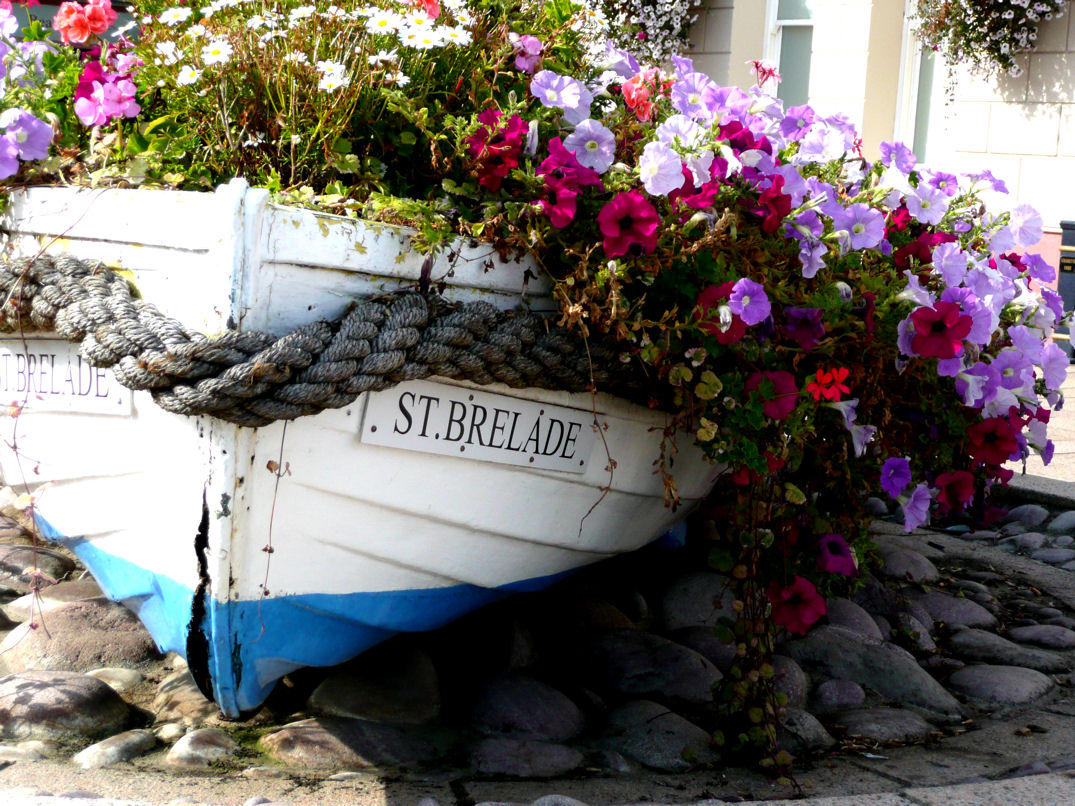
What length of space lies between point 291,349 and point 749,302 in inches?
32.6

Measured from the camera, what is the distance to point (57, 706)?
87.7 inches

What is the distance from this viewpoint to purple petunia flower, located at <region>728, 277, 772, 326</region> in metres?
1.98

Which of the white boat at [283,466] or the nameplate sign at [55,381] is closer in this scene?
the white boat at [283,466]

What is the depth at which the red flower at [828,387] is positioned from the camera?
2.07 meters

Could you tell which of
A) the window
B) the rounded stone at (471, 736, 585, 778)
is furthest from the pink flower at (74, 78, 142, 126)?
the window

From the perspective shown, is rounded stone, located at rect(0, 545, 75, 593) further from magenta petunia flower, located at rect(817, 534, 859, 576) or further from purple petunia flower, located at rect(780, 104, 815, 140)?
purple petunia flower, located at rect(780, 104, 815, 140)

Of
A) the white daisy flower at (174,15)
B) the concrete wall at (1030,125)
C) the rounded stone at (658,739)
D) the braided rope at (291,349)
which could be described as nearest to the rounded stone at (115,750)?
the braided rope at (291,349)

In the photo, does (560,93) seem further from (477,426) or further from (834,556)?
(834,556)

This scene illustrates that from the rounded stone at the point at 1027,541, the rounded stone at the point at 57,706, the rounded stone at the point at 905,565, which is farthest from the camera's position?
the rounded stone at the point at 1027,541

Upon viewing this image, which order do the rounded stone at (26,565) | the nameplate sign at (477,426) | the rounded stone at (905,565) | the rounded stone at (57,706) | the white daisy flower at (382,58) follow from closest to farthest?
the nameplate sign at (477,426), the white daisy flower at (382,58), the rounded stone at (57,706), the rounded stone at (26,565), the rounded stone at (905,565)

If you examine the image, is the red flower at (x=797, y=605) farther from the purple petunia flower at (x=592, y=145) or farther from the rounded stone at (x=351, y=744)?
the purple petunia flower at (x=592, y=145)

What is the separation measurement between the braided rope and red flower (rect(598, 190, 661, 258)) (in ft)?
0.72

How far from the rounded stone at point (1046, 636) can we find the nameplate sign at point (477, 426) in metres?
1.58

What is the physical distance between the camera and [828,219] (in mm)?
2236
